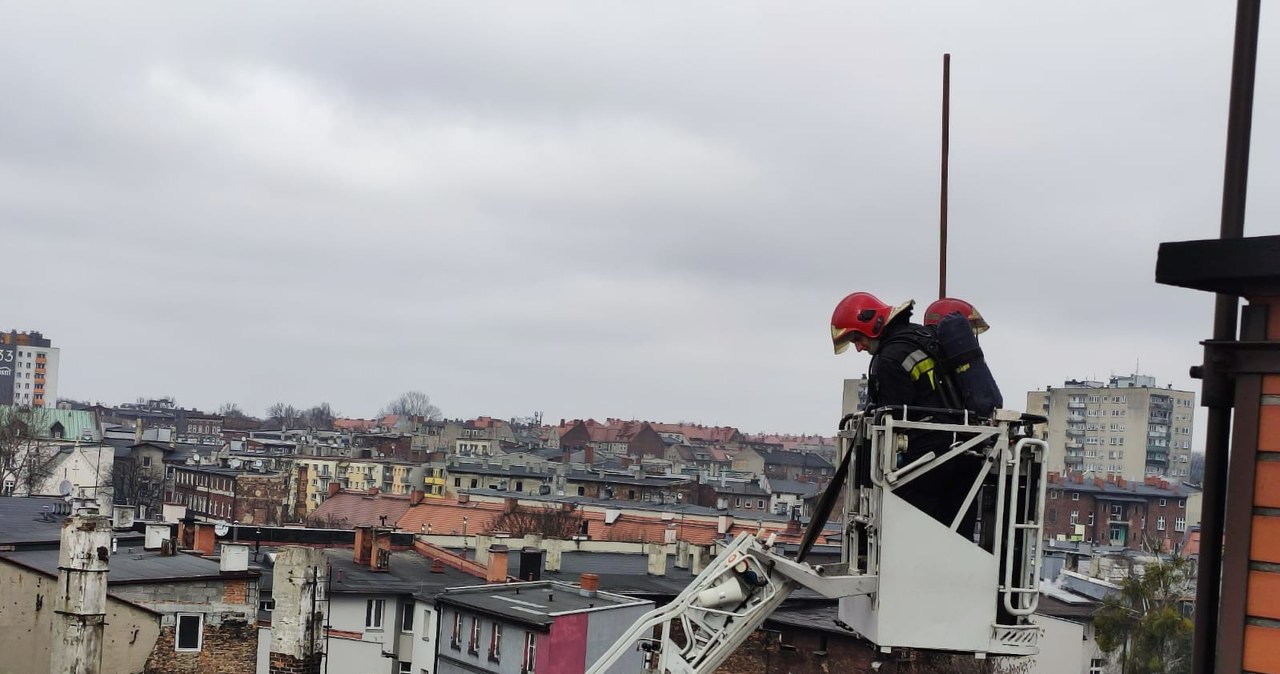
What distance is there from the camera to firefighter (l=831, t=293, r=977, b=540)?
27.3 feet

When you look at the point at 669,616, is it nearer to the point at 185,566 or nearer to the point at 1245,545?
the point at 1245,545

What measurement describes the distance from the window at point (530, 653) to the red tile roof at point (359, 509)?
1744 inches

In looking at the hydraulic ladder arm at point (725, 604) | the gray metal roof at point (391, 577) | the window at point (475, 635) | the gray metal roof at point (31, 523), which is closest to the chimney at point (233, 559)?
the gray metal roof at point (31, 523)

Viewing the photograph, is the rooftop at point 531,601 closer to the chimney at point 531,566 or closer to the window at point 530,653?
the window at point 530,653

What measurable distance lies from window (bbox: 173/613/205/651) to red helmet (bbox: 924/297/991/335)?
1095 inches

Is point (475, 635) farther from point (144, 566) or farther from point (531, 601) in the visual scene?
point (144, 566)

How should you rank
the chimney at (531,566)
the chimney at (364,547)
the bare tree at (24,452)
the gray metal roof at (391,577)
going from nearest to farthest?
1. the gray metal roof at (391,577)
2. the chimney at (364,547)
3. the chimney at (531,566)
4. the bare tree at (24,452)

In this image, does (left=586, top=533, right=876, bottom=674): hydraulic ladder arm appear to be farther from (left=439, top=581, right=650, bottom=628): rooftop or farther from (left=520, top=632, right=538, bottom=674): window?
(left=520, top=632, right=538, bottom=674): window

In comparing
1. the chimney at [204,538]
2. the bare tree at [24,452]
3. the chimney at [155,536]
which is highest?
the chimney at [155,536]

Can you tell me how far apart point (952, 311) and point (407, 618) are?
A: 121 ft

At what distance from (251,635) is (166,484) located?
86318 millimetres

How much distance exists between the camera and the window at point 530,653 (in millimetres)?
35562

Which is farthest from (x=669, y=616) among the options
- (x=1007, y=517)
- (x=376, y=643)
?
(x=376, y=643)

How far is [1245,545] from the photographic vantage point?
6230 millimetres
